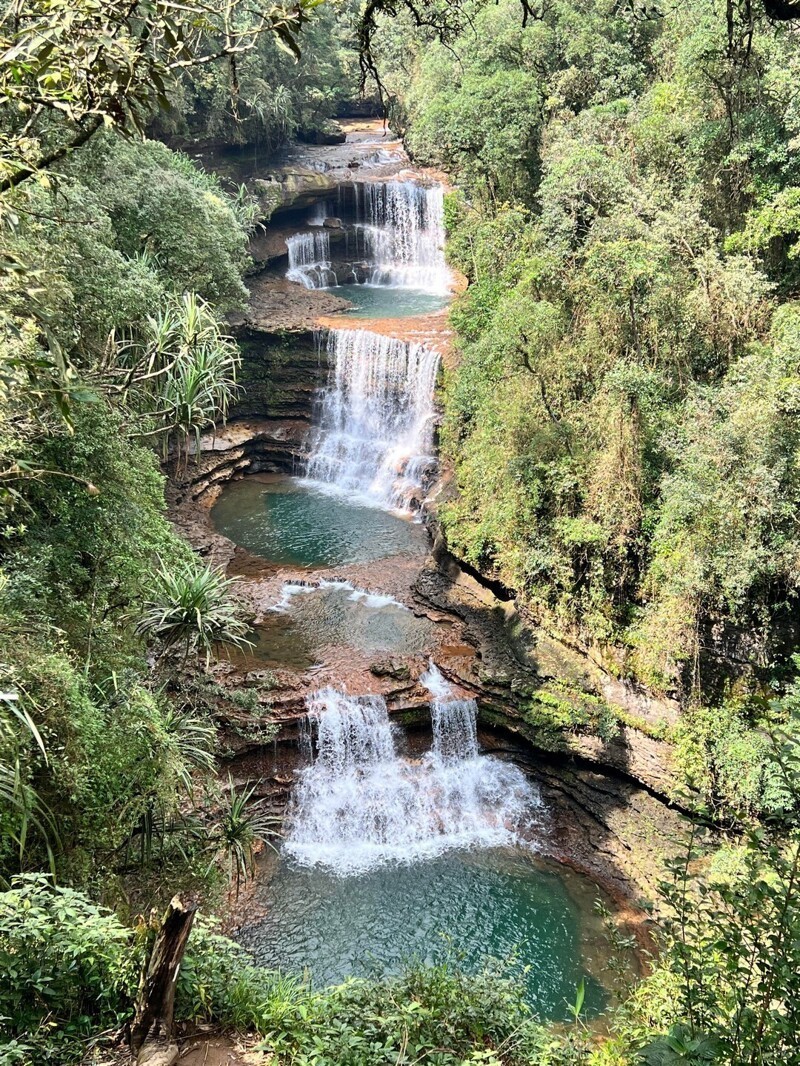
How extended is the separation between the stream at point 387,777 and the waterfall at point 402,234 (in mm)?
6679

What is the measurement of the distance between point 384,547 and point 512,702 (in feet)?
19.7

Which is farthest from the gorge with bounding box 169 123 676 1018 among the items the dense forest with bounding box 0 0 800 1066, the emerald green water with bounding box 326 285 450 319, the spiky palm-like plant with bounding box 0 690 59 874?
the emerald green water with bounding box 326 285 450 319

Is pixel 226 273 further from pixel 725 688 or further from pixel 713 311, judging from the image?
pixel 725 688

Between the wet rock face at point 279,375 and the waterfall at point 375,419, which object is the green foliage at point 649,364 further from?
the wet rock face at point 279,375

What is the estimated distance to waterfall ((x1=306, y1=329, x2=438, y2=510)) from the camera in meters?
20.6

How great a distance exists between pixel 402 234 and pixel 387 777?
68.1ft

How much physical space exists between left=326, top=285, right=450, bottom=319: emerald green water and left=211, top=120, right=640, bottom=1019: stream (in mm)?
2800

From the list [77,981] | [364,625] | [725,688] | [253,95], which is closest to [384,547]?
[364,625]

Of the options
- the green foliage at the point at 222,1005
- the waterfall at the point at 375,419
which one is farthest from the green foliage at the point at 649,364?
the green foliage at the point at 222,1005

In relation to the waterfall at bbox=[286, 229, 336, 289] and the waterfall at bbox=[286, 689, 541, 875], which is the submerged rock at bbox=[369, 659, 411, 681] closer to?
the waterfall at bbox=[286, 689, 541, 875]

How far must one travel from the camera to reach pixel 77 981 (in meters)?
4.55

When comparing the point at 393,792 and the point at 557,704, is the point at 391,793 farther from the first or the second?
the point at 557,704

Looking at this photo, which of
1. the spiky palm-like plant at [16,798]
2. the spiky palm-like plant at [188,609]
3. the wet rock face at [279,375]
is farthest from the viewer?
the wet rock face at [279,375]

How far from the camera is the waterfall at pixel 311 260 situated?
2708 centimetres
